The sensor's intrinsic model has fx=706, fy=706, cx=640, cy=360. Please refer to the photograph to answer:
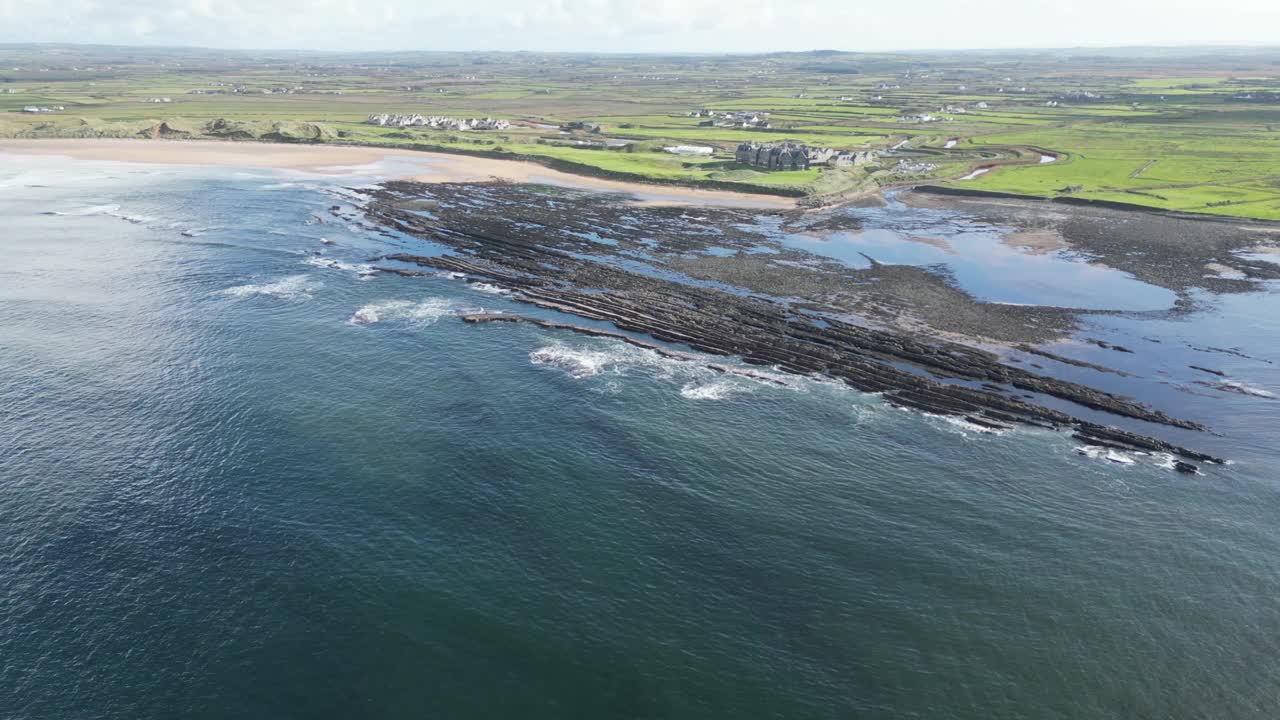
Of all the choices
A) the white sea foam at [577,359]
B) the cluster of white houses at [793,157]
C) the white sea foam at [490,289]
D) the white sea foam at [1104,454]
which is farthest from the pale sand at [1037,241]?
the white sea foam at [490,289]

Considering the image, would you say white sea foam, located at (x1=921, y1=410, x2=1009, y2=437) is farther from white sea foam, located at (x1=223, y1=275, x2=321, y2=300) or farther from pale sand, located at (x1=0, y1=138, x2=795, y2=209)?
pale sand, located at (x1=0, y1=138, x2=795, y2=209)

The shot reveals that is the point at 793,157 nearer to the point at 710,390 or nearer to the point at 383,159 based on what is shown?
the point at 383,159

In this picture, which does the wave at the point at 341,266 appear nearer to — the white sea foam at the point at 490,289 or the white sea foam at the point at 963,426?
the white sea foam at the point at 490,289

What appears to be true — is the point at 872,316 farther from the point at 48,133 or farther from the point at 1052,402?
the point at 48,133

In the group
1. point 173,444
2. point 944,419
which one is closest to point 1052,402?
point 944,419

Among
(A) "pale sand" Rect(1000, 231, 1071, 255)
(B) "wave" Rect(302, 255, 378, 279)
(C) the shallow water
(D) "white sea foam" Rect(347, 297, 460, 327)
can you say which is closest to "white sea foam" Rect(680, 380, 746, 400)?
(D) "white sea foam" Rect(347, 297, 460, 327)

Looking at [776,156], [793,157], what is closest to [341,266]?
[776,156]

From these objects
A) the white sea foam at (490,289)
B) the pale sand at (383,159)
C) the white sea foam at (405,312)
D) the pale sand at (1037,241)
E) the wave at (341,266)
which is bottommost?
the white sea foam at (405,312)
